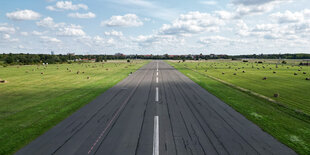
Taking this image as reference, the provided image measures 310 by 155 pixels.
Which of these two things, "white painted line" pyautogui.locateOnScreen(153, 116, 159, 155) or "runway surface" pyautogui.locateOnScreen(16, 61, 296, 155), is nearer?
"white painted line" pyautogui.locateOnScreen(153, 116, 159, 155)

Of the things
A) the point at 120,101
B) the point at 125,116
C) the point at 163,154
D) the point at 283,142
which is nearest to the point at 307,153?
the point at 283,142

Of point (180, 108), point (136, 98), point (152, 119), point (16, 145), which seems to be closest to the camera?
point (16, 145)

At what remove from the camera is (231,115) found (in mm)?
10281

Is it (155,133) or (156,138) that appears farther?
(155,133)

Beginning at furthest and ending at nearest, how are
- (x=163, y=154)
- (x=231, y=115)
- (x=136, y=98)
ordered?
(x=136, y=98)
(x=231, y=115)
(x=163, y=154)

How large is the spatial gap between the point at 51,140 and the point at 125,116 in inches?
155

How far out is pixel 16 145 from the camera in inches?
271

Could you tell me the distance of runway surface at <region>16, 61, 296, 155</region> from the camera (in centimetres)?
641

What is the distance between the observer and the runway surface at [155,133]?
252 inches

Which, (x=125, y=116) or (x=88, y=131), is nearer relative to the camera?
(x=88, y=131)

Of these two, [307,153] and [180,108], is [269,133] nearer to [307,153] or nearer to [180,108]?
[307,153]

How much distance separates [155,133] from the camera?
7707 millimetres

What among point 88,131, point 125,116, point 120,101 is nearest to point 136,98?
point 120,101

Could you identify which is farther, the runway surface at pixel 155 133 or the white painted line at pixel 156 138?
the runway surface at pixel 155 133
